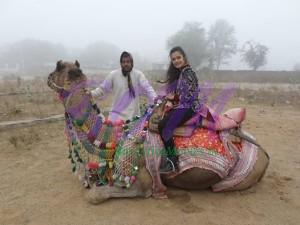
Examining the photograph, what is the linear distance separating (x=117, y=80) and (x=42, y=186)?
1.68 meters

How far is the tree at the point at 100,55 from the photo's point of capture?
3604 inches

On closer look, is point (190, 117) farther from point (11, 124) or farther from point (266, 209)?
point (11, 124)

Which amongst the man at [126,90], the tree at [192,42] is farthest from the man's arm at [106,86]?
the tree at [192,42]

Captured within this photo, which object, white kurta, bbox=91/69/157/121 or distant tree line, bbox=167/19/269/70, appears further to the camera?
distant tree line, bbox=167/19/269/70

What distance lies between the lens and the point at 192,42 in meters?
54.4

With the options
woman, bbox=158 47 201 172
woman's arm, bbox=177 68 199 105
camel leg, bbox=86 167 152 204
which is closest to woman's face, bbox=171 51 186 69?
woman, bbox=158 47 201 172

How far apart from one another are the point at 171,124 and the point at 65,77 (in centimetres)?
122

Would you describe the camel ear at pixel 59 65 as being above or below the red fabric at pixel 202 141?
above

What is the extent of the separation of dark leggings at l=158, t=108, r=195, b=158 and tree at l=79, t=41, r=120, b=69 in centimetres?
8466

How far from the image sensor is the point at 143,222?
11.2ft

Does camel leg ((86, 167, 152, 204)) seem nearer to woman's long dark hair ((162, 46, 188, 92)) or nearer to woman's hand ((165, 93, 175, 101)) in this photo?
woman's hand ((165, 93, 175, 101))

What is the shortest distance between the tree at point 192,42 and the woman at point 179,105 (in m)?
48.6

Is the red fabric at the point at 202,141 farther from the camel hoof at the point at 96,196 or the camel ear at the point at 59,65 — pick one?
the camel ear at the point at 59,65

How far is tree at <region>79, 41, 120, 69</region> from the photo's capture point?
9153 cm
